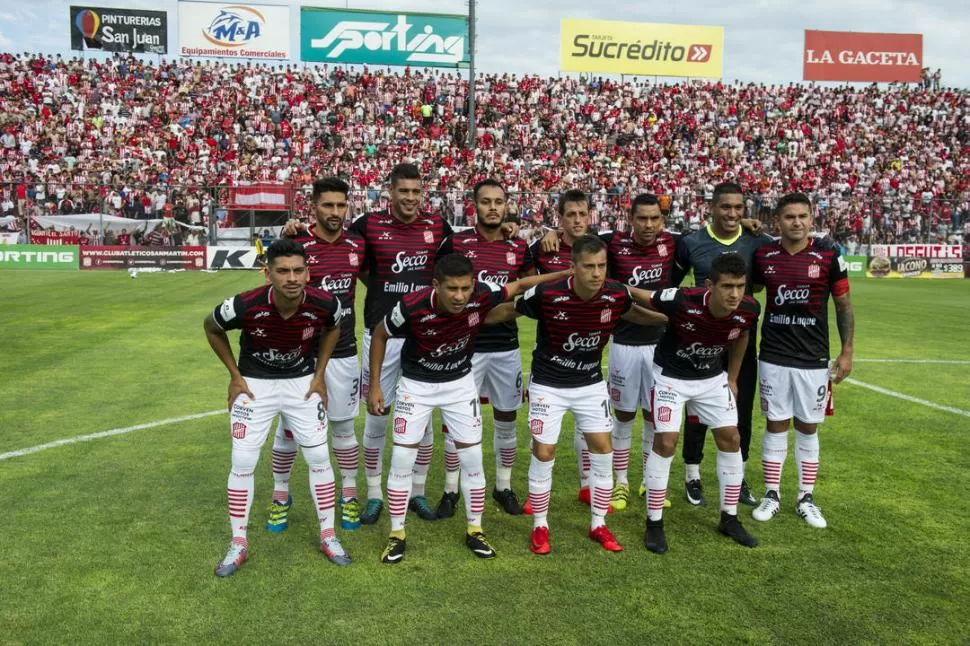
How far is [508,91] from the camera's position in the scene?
43.1m

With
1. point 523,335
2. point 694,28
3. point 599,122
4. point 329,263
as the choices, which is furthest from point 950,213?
point 329,263

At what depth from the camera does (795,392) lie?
6.18 m

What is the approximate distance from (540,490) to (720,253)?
8.11 feet

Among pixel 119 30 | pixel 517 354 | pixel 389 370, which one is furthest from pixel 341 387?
pixel 119 30

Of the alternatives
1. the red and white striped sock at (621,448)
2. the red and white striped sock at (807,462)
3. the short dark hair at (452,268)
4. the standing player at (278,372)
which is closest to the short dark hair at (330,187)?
the standing player at (278,372)

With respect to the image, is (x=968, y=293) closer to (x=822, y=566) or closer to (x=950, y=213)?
(x=950, y=213)

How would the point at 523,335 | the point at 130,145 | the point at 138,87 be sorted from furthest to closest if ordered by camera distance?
1. the point at 138,87
2. the point at 130,145
3. the point at 523,335

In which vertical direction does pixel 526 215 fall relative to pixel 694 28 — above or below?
below

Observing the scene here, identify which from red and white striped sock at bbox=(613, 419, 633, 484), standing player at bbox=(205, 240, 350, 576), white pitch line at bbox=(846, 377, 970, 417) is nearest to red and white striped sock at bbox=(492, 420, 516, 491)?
red and white striped sock at bbox=(613, 419, 633, 484)

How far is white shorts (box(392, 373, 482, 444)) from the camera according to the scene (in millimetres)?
5527

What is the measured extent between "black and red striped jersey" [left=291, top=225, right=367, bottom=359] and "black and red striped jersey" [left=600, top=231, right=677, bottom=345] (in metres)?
2.08

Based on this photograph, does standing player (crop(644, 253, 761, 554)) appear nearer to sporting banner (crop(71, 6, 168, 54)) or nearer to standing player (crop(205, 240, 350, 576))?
standing player (crop(205, 240, 350, 576))

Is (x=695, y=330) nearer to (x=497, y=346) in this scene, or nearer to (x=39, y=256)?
(x=497, y=346)

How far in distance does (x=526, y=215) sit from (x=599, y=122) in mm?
13514
